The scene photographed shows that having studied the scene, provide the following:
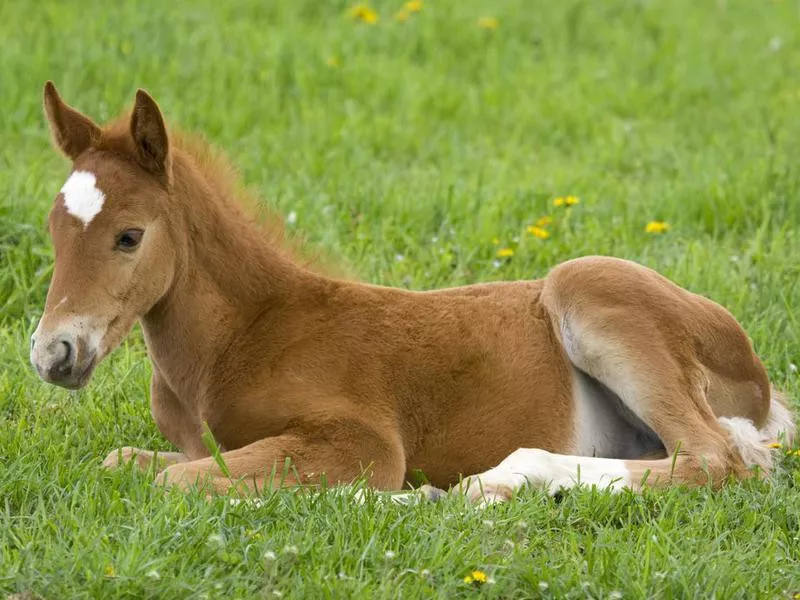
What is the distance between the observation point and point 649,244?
711 centimetres

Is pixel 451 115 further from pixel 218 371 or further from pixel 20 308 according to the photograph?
pixel 218 371

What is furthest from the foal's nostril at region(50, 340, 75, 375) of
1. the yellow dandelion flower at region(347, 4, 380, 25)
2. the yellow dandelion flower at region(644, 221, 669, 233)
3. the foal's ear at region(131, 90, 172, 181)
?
the yellow dandelion flower at region(347, 4, 380, 25)

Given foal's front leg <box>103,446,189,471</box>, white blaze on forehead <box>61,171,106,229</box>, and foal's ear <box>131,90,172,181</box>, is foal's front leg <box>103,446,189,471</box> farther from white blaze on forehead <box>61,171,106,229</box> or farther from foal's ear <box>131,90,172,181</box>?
foal's ear <box>131,90,172,181</box>

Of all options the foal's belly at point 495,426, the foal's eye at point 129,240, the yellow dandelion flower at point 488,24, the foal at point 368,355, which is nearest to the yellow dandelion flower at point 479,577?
the foal at point 368,355

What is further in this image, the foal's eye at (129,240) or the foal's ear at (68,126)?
the foal's ear at (68,126)

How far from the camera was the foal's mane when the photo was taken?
193 inches

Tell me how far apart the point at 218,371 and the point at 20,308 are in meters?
1.94

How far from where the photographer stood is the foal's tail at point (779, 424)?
524 centimetres

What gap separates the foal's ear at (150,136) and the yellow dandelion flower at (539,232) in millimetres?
2855

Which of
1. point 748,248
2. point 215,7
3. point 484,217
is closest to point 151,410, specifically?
point 484,217

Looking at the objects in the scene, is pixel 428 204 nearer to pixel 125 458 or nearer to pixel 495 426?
pixel 495 426

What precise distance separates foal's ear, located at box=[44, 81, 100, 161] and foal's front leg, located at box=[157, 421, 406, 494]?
116cm

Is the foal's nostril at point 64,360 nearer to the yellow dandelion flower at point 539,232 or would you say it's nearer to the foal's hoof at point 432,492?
the foal's hoof at point 432,492

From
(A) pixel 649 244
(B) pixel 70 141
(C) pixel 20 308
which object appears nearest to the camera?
(B) pixel 70 141
